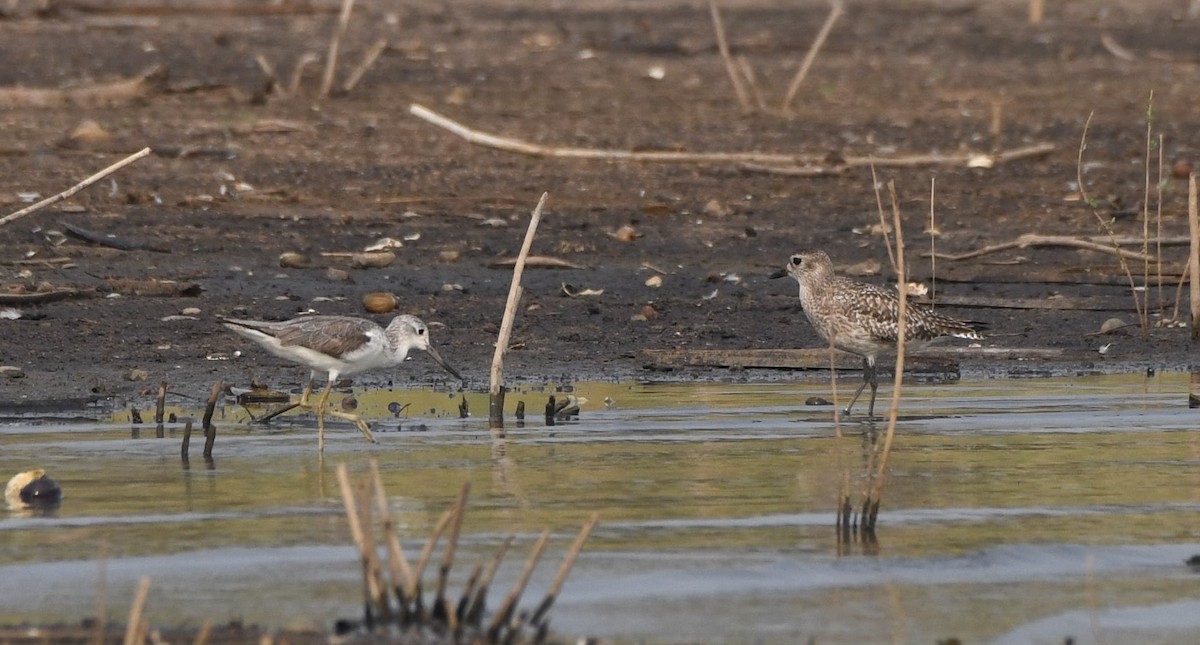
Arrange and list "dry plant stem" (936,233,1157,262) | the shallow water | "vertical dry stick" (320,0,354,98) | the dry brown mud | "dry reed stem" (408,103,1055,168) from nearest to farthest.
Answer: the shallow water < the dry brown mud < "dry plant stem" (936,233,1157,262) < "dry reed stem" (408,103,1055,168) < "vertical dry stick" (320,0,354,98)

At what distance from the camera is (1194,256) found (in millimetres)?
12305

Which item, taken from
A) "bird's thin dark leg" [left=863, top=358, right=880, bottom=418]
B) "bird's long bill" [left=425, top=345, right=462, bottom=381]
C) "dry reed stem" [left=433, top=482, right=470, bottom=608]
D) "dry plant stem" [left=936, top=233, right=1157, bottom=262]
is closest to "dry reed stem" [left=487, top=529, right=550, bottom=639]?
"dry reed stem" [left=433, top=482, right=470, bottom=608]

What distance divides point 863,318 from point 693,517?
4.27 metres

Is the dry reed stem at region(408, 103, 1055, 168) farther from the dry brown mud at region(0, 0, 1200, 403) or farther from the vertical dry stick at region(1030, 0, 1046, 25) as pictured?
the vertical dry stick at region(1030, 0, 1046, 25)

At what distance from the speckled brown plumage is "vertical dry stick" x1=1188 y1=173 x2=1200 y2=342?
1.35 m

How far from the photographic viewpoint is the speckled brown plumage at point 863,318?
39.4ft

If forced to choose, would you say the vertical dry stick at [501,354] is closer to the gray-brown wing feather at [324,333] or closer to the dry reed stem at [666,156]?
the gray-brown wing feather at [324,333]

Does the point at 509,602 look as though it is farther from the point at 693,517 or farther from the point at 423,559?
the point at 693,517

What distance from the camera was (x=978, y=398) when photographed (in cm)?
1149

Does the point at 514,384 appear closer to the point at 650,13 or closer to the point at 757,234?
the point at 757,234

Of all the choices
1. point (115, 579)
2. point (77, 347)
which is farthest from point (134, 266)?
point (115, 579)

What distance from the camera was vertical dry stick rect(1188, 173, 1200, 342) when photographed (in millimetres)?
12180

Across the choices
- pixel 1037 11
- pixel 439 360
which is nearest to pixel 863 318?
pixel 439 360

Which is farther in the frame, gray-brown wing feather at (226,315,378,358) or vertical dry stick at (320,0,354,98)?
vertical dry stick at (320,0,354,98)
